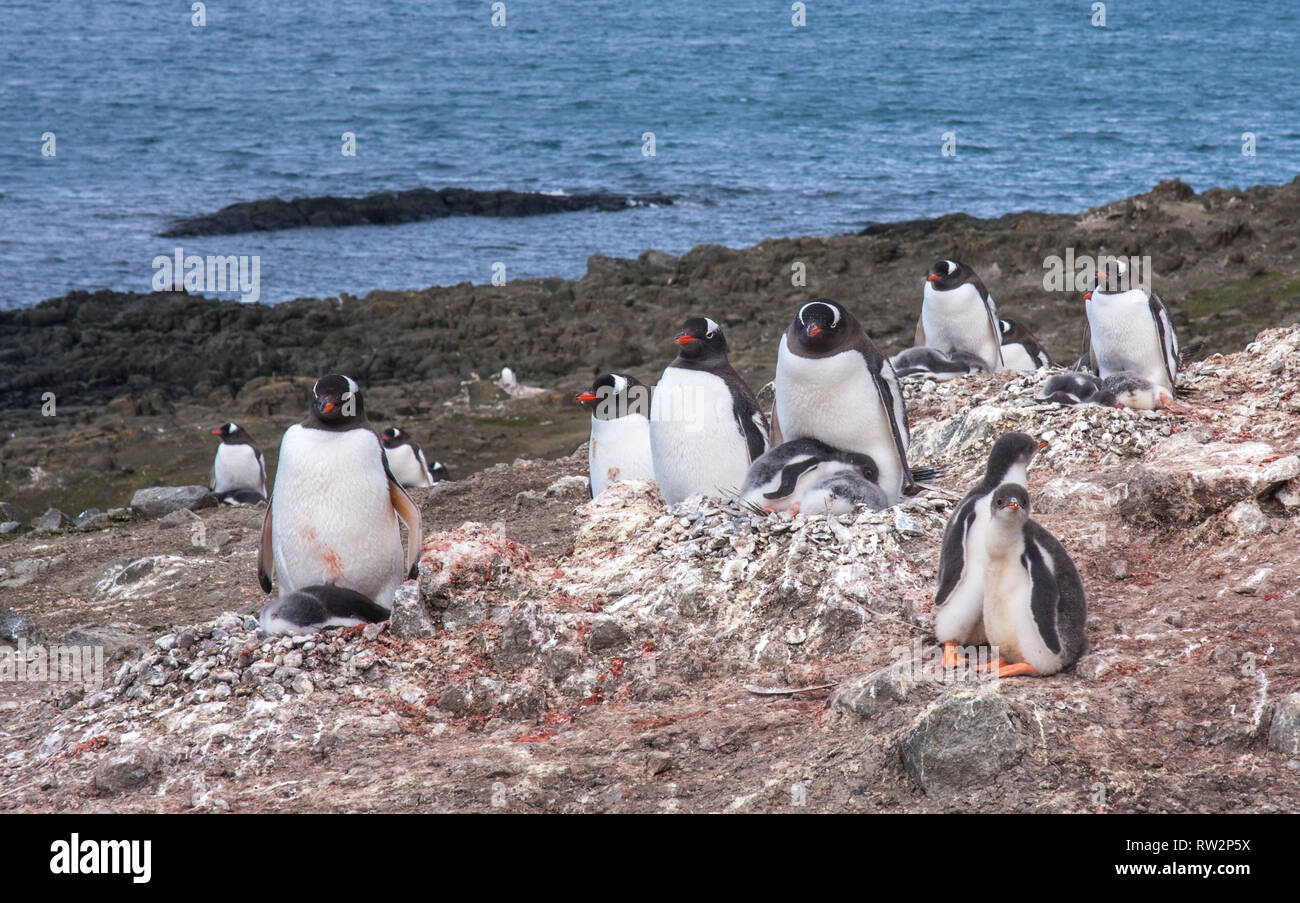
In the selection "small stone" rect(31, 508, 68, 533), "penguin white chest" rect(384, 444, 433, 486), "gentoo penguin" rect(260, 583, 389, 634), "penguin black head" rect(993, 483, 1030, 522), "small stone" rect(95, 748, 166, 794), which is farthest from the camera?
"penguin white chest" rect(384, 444, 433, 486)

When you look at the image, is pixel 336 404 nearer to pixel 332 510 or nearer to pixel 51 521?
pixel 332 510

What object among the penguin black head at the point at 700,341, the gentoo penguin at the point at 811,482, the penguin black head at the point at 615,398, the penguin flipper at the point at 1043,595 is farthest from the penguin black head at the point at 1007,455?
the penguin black head at the point at 615,398

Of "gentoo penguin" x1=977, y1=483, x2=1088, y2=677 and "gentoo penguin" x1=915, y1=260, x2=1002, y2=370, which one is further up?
"gentoo penguin" x1=915, y1=260, x2=1002, y2=370

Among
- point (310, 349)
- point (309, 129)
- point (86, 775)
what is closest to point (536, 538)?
point (86, 775)

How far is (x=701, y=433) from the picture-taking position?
667cm

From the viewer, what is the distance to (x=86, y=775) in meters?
4.48

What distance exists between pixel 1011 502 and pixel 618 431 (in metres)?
4.48

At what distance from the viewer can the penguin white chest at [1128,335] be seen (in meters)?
8.27

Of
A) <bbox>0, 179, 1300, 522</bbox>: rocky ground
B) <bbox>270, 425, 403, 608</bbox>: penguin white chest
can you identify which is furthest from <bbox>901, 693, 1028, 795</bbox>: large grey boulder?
<bbox>0, 179, 1300, 522</bbox>: rocky ground

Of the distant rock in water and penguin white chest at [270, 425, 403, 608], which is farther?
the distant rock in water

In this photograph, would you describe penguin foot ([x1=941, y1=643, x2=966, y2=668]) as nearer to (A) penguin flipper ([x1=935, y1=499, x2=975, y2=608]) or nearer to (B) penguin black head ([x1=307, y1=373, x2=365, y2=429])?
(A) penguin flipper ([x1=935, y1=499, x2=975, y2=608])

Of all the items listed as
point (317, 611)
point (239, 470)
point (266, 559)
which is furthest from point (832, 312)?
point (239, 470)

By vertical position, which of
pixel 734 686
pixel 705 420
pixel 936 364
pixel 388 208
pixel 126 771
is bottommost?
pixel 126 771

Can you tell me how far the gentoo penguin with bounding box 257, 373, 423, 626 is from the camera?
585 centimetres
